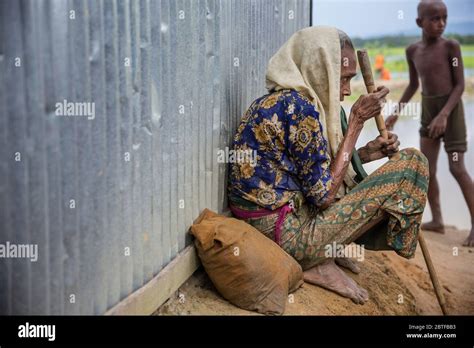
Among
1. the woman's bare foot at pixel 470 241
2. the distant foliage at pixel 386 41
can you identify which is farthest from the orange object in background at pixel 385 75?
the woman's bare foot at pixel 470 241

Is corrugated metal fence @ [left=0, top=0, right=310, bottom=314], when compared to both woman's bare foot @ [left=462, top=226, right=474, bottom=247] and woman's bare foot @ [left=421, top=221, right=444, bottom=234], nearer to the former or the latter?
woman's bare foot @ [left=462, top=226, right=474, bottom=247]

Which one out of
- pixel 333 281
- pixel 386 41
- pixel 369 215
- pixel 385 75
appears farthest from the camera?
pixel 386 41

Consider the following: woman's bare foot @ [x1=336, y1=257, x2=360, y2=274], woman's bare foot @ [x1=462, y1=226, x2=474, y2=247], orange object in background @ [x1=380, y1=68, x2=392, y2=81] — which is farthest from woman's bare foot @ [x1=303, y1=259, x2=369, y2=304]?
orange object in background @ [x1=380, y1=68, x2=392, y2=81]

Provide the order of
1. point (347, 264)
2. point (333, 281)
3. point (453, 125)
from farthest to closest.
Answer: point (453, 125)
point (347, 264)
point (333, 281)

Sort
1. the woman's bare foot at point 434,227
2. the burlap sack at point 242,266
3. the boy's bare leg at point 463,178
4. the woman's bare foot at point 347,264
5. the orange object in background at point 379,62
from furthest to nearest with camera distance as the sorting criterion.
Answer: the orange object in background at point 379,62, the woman's bare foot at point 434,227, the boy's bare leg at point 463,178, the woman's bare foot at point 347,264, the burlap sack at point 242,266

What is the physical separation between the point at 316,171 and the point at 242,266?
2.32 ft

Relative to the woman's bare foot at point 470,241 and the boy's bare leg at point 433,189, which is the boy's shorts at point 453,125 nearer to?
the boy's bare leg at point 433,189

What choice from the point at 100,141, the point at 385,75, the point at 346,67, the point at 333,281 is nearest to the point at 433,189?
the point at 333,281

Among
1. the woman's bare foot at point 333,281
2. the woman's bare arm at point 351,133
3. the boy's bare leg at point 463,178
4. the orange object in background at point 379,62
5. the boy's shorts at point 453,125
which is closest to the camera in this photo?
the woman's bare arm at point 351,133

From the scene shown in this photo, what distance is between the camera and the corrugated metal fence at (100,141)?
214 cm

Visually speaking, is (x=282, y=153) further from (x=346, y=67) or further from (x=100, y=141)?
(x=100, y=141)

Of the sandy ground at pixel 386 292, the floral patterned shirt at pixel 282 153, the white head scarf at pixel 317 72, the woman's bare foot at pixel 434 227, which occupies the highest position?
the white head scarf at pixel 317 72

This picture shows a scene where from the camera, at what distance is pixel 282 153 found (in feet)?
11.3

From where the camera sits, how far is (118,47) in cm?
257
